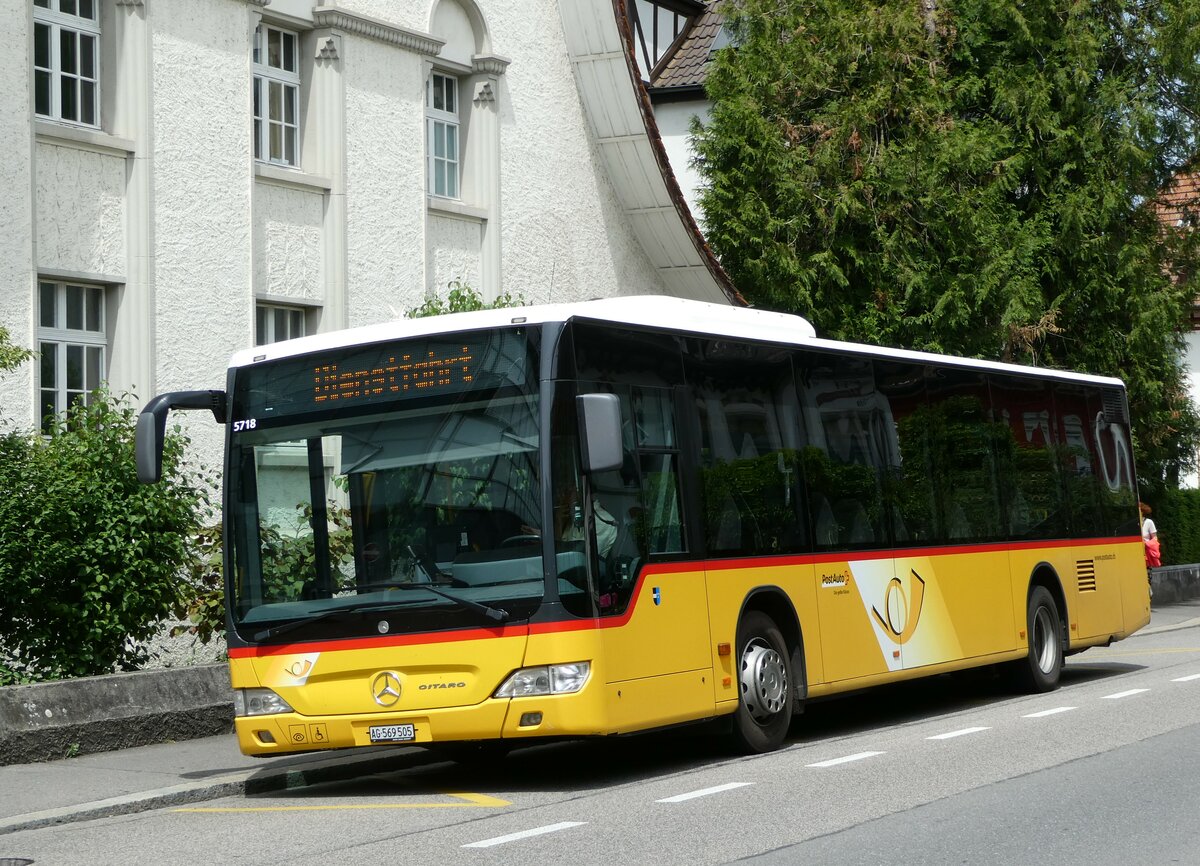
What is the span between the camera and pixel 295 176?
1903 centimetres

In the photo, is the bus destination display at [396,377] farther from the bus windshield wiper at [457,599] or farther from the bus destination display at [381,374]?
the bus windshield wiper at [457,599]

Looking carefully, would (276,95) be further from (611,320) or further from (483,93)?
(611,320)

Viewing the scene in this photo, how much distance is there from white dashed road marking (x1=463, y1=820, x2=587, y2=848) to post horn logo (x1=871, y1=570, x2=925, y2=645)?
4.99m

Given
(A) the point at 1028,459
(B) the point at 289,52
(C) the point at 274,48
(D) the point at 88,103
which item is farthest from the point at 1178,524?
(D) the point at 88,103

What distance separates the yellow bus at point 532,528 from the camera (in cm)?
995

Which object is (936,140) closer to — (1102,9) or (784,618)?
(1102,9)

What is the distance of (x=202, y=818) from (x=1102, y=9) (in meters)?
24.4

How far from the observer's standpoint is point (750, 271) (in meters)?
24.9

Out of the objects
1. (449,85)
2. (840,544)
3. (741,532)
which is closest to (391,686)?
(741,532)

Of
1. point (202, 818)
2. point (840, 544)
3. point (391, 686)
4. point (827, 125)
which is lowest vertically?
point (202, 818)

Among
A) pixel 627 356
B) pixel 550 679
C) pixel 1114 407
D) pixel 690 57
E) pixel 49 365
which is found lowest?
pixel 550 679

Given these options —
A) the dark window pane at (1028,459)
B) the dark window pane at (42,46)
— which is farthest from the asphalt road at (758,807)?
the dark window pane at (42,46)

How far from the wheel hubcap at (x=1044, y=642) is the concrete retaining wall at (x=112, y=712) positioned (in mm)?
7493

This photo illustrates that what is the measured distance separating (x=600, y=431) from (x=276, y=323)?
398 inches
